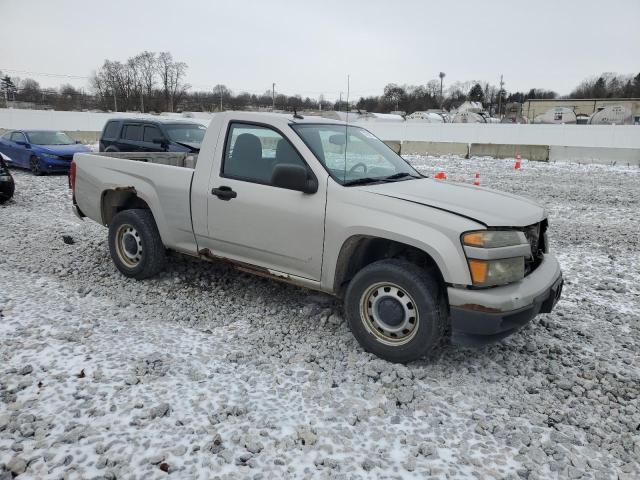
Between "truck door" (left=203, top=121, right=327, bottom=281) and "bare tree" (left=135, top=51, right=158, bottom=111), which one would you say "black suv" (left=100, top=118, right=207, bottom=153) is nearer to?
"truck door" (left=203, top=121, right=327, bottom=281)

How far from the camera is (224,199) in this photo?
4.56m

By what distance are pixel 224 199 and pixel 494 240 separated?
2.47 metres

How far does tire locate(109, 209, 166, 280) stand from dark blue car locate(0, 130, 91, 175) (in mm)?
10498

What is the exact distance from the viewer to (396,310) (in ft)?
12.4

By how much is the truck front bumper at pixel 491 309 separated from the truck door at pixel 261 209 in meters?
1.24

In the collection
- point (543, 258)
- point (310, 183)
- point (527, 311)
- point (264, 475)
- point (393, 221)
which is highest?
point (310, 183)

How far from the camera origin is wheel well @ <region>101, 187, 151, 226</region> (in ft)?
18.4

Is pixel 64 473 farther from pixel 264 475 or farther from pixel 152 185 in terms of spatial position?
pixel 152 185

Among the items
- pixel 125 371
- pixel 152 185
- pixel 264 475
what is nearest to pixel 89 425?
pixel 125 371

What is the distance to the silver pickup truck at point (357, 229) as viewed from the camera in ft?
11.5

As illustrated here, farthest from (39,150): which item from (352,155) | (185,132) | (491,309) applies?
(491,309)

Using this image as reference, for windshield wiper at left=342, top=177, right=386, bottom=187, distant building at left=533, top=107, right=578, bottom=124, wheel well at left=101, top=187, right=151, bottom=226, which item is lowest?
wheel well at left=101, top=187, right=151, bottom=226

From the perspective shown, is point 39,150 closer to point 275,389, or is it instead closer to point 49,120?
point 275,389

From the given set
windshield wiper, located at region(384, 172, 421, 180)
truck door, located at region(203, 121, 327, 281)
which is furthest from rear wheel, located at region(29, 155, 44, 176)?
windshield wiper, located at region(384, 172, 421, 180)
